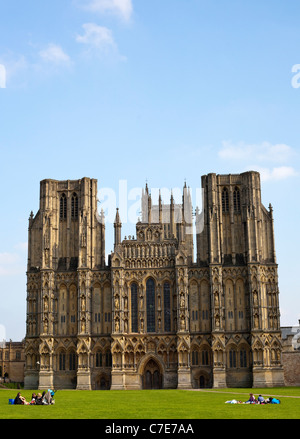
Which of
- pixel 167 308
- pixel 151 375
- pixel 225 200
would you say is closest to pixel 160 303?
pixel 167 308

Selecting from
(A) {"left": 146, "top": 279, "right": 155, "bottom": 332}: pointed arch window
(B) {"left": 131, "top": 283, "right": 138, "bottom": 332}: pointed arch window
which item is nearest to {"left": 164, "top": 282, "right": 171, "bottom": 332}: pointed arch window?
(A) {"left": 146, "top": 279, "right": 155, "bottom": 332}: pointed arch window

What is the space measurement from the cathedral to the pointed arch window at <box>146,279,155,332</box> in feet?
0.44

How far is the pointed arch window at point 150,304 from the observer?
81.8 meters

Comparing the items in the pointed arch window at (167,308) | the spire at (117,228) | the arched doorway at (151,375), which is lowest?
the arched doorway at (151,375)

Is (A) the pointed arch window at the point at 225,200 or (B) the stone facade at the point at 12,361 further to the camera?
(B) the stone facade at the point at 12,361

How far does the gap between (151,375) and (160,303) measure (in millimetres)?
9382

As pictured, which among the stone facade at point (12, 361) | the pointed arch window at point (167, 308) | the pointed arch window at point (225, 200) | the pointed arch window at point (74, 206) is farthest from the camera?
the stone facade at point (12, 361)

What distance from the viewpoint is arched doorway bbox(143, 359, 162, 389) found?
8131cm

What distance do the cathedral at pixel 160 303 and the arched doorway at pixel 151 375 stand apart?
0.13 meters

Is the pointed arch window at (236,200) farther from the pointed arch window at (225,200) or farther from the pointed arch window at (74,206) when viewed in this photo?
the pointed arch window at (74,206)

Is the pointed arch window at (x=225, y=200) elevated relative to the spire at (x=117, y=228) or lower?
elevated

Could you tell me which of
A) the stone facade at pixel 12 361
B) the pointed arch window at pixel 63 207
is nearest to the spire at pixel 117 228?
the pointed arch window at pixel 63 207

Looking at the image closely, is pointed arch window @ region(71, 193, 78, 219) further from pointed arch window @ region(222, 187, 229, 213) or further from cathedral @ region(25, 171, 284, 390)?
pointed arch window @ region(222, 187, 229, 213)
